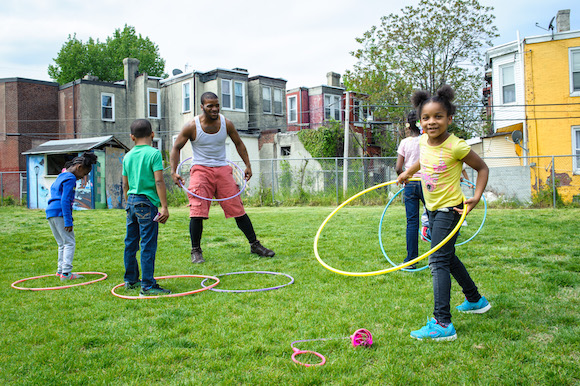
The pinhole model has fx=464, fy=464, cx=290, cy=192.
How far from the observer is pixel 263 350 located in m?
3.15

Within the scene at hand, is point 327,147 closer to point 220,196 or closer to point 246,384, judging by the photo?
point 220,196

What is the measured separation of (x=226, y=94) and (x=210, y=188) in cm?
2422

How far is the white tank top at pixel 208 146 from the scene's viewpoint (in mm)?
6289

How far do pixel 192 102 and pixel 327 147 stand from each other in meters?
9.07

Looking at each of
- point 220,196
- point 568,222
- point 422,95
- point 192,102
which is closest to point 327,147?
point 192,102

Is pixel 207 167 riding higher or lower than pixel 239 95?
lower

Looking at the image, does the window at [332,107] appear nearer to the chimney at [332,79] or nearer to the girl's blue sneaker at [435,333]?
the chimney at [332,79]

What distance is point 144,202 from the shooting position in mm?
4805

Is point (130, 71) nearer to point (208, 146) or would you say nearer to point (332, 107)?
point (332, 107)

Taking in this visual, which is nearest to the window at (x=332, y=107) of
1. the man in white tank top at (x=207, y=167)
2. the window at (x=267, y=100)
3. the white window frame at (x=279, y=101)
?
the white window frame at (x=279, y=101)

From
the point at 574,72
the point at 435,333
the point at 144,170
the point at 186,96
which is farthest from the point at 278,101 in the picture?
the point at 435,333

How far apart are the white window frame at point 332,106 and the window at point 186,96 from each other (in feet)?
34.1

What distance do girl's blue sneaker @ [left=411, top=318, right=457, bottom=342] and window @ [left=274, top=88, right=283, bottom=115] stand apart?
30.1 metres

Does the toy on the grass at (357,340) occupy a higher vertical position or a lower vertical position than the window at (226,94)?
lower
